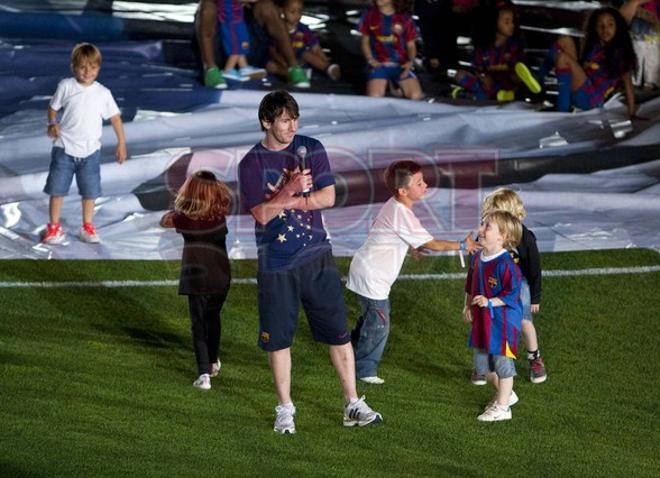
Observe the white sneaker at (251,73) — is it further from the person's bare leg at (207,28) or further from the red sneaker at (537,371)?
the red sneaker at (537,371)

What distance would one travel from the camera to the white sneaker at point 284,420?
23.2 ft

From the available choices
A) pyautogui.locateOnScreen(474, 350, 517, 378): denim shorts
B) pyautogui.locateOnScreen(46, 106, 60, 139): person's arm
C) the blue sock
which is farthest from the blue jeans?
the blue sock

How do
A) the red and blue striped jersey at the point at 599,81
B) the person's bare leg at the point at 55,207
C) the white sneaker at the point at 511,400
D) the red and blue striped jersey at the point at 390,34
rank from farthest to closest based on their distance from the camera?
the red and blue striped jersey at the point at 390,34 < the red and blue striped jersey at the point at 599,81 < the person's bare leg at the point at 55,207 < the white sneaker at the point at 511,400

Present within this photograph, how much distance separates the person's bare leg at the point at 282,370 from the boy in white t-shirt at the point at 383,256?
0.92m

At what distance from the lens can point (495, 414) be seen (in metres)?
7.36

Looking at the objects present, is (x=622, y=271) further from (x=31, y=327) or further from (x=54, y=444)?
(x=54, y=444)

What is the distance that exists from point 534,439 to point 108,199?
5125 mm

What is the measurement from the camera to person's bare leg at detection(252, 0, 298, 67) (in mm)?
14086

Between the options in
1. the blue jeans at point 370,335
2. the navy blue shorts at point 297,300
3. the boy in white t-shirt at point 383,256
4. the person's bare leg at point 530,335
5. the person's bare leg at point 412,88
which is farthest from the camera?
the person's bare leg at point 412,88

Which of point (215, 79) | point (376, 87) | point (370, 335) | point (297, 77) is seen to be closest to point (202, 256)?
point (370, 335)

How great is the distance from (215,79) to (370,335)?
6.09 m

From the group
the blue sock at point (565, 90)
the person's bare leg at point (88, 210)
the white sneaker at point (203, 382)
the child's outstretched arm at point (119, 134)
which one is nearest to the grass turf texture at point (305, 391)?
the white sneaker at point (203, 382)

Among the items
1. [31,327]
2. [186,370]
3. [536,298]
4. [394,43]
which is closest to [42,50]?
[394,43]

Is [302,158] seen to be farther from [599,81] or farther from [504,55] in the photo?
[504,55]
